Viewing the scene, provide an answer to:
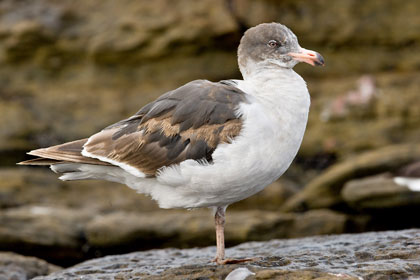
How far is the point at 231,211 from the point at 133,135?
16.1 feet

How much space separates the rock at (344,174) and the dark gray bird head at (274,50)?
443 cm

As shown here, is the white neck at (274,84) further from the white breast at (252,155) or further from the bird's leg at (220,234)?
the bird's leg at (220,234)

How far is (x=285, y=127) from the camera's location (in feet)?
17.9

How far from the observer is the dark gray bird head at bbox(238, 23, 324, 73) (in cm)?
587

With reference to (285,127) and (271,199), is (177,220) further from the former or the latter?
(285,127)

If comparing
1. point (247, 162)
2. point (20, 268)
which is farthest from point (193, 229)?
point (247, 162)

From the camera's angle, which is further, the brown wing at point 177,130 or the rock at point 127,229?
the rock at point 127,229

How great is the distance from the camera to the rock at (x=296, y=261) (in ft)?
16.6

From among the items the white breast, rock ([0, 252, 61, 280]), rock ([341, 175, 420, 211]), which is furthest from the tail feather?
rock ([341, 175, 420, 211])

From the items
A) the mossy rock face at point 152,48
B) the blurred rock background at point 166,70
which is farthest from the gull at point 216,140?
the mossy rock face at point 152,48

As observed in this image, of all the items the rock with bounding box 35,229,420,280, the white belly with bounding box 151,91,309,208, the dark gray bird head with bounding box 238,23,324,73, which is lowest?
the rock with bounding box 35,229,420,280

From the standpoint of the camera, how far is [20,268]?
23.1 ft

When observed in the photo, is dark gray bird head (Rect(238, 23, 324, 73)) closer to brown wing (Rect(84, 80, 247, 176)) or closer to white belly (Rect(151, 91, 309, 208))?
brown wing (Rect(84, 80, 247, 176))

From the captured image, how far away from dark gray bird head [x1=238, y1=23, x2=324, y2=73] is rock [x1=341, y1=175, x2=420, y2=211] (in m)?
4.02
